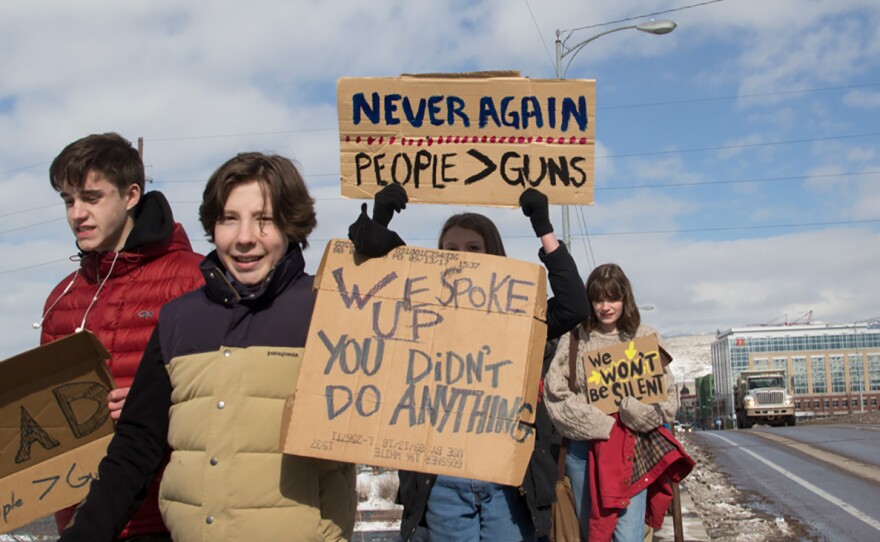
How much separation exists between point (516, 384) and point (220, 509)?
1.01m

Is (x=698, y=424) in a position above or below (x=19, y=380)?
below

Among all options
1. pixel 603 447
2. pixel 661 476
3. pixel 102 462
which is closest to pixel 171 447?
pixel 102 462

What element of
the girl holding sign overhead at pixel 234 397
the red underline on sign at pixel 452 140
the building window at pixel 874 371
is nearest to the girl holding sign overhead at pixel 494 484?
the red underline on sign at pixel 452 140

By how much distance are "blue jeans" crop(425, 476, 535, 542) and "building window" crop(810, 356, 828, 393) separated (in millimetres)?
134167

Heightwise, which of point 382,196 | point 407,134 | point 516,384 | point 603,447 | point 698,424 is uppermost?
point 407,134

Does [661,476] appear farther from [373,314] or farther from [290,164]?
[290,164]

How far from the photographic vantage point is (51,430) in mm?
3258

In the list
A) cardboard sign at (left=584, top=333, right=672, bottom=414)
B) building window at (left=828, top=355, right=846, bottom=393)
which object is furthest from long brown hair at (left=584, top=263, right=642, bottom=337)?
building window at (left=828, top=355, right=846, bottom=393)

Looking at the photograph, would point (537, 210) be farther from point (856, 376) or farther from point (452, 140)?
point (856, 376)

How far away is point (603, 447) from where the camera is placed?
540 cm

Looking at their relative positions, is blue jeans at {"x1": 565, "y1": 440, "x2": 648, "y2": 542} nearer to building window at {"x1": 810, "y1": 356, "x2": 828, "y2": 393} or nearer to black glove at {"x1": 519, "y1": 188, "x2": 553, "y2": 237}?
black glove at {"x1": 519, "y1": 188, "x2": 553, "y2": 237}

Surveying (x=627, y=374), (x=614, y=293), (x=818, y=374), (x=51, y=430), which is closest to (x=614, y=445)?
(x=627, y=374)

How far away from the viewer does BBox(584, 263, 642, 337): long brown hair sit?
18.4ft

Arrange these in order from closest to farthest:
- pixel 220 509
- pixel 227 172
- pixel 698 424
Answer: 1. pixel 220 509
2. pixel 227 172
3. pixel 698 424
